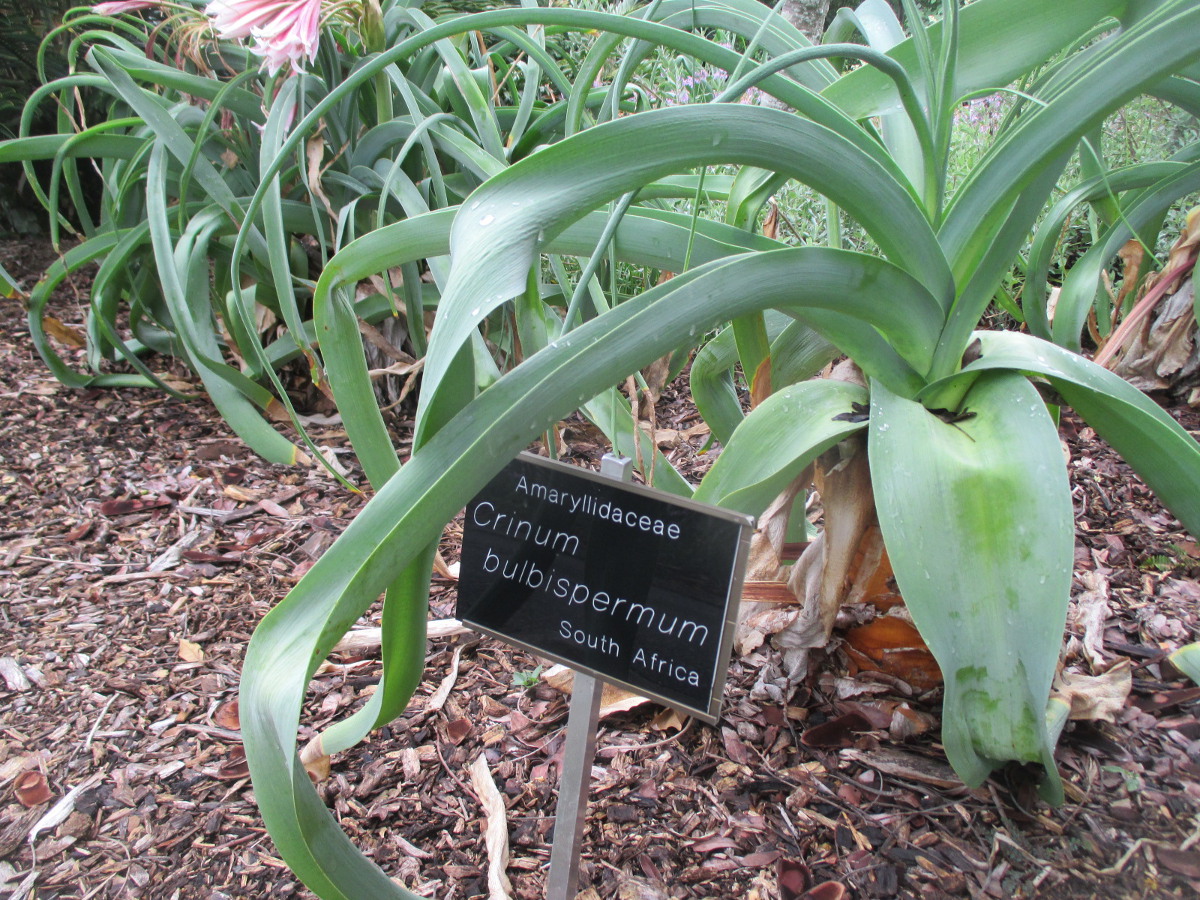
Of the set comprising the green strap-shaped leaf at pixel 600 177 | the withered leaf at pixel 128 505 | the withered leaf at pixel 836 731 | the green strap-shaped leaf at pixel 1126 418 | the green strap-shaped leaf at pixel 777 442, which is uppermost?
the green strap-shaped leaf at pixel 600 177

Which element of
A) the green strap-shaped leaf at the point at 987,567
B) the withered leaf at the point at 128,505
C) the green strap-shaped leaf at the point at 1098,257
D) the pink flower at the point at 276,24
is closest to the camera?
the green strap-shaped leaf at the point at 987,567

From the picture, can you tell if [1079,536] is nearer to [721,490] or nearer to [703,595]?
[721,490]

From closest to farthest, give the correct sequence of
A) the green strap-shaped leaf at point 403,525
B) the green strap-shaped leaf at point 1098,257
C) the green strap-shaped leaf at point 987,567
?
1. the green strap-shaped leaf at point 403,525
2. the green strap-shaped leaf at point 987,567
3. the green strap-shaped leaf at point 1098,257

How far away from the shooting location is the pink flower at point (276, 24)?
95 centimetres

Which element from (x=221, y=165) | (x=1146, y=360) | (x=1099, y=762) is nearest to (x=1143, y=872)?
(x=1099, y=762)

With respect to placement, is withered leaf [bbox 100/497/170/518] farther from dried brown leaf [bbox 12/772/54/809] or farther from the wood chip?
the wood chip

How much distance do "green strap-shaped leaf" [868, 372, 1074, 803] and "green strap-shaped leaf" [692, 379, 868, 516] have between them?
0.07 m

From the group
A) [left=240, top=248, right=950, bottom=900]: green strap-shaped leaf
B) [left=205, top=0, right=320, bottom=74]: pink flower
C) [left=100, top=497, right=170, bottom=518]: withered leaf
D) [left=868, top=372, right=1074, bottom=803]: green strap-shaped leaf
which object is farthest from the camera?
[left=100, top=497, right=170, bottom=518]: withered leaf

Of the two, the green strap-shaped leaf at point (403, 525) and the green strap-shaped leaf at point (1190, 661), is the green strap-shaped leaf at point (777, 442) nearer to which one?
the green strap-shaped leaf at point (403, 525)

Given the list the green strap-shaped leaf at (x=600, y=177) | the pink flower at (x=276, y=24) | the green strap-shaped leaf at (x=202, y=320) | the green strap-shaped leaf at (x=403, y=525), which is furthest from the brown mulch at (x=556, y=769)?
the pink flower at (x=276, y=24)

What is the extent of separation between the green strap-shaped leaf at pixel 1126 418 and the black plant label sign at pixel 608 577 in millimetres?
342

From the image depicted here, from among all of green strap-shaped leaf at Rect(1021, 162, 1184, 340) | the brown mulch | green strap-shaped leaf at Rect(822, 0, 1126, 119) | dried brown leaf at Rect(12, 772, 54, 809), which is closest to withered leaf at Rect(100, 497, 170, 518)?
the brown mulch

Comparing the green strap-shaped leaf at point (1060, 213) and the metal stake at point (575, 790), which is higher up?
the green strap-shaped leaf at point (1060, 213)

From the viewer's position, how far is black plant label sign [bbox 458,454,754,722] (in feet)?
2.20
